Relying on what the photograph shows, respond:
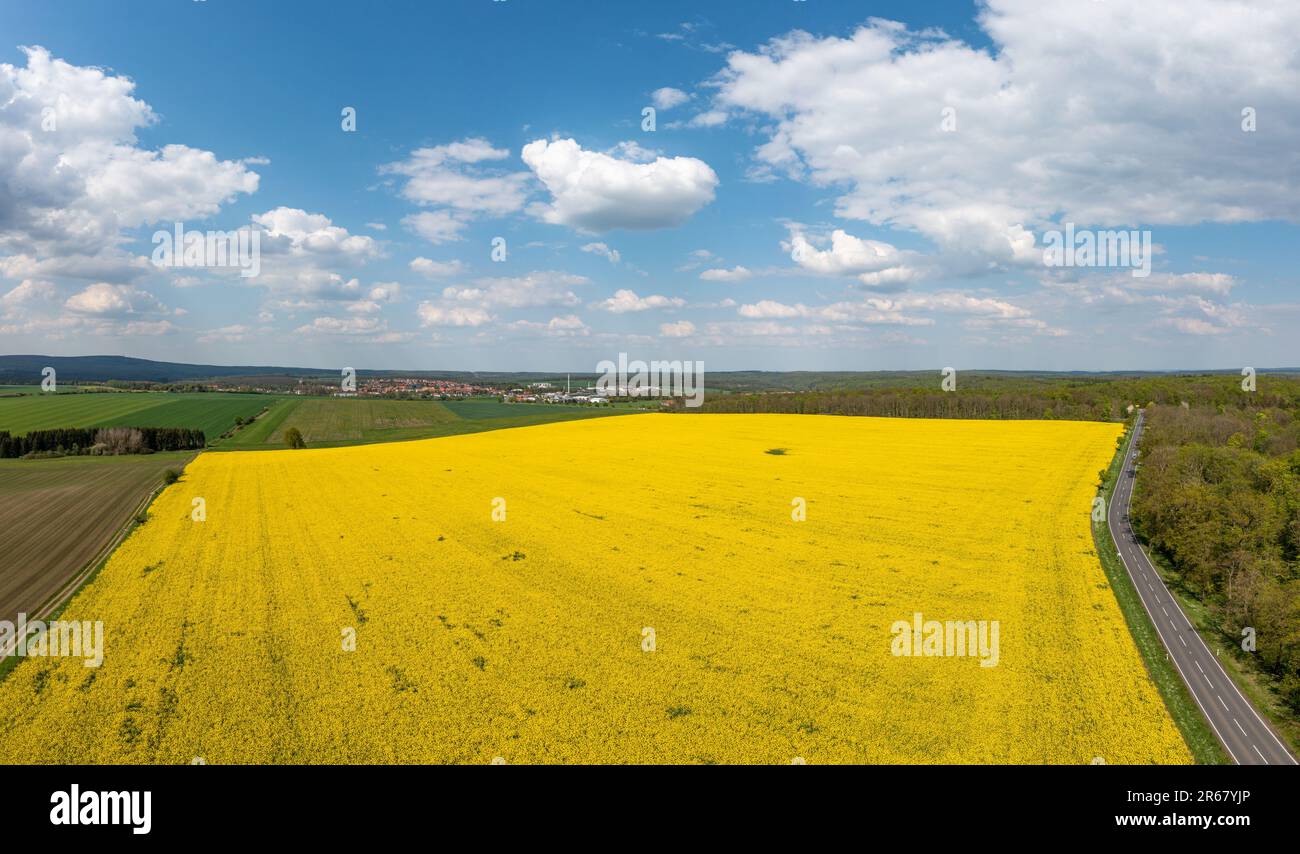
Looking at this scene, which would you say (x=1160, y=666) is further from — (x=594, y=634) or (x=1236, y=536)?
(x=594, y=634)

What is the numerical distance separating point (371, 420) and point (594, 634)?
382 feet

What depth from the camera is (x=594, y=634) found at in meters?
25.0

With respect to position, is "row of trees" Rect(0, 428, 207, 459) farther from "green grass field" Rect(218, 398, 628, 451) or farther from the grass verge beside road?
the grass verge beside road

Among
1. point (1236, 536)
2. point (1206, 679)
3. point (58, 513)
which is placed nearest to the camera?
point (1206, 679)

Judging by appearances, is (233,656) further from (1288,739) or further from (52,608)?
(1288,739)

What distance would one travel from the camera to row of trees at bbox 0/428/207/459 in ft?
261

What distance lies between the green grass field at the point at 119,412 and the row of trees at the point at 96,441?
321 inches

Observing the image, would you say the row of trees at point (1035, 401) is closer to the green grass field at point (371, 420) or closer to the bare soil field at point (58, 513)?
the green grass field at point (371, 420)

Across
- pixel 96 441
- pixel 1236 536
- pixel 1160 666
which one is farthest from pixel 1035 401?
pixel 96 441

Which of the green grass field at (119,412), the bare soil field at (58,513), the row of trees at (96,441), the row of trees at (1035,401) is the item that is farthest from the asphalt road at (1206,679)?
the green grass field at (119,412)

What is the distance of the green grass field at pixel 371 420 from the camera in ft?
329

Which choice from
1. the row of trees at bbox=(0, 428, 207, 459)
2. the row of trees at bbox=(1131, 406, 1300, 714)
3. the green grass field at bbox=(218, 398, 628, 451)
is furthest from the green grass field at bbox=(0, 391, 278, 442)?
the row of trees at bbox=(1131, 406, 1300, 714)

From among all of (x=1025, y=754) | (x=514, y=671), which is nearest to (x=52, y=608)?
(x=514, y=671)
